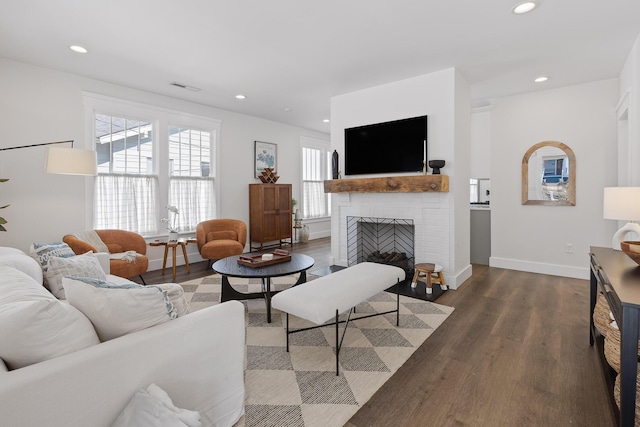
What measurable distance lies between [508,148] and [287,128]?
4.29 metres

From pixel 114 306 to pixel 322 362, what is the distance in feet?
4.58

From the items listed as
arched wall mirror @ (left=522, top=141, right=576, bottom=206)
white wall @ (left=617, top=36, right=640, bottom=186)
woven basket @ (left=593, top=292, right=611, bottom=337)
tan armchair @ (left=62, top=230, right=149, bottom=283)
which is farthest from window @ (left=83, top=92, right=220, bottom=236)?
white wall @ (left=617, top=36, right=640, bottom=186)

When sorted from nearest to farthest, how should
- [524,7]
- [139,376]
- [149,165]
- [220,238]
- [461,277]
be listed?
[139,376] → [524,7] → [461,277] → [149,165] → [220,238]

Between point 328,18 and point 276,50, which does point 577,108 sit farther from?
point 276,50

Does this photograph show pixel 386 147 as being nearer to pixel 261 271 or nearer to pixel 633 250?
pixel 261 271

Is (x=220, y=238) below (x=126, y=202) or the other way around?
below

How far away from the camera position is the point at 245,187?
616 centimetres

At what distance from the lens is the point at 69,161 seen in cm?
326

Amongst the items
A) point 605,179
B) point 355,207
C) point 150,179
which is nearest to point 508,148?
point 605,179

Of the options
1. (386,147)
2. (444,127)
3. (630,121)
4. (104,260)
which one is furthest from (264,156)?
(630,121)

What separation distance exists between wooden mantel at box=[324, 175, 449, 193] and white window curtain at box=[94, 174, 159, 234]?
2.71m

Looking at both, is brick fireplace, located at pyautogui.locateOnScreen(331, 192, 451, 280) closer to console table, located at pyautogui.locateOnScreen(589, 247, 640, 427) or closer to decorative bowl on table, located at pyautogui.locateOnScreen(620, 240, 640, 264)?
decorative bowl on table, located at pyautogui.locateOnScreen(620, 240, 640, 264)

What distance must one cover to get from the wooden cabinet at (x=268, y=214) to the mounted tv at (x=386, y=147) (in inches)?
78.5

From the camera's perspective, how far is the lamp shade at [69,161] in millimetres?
3189
